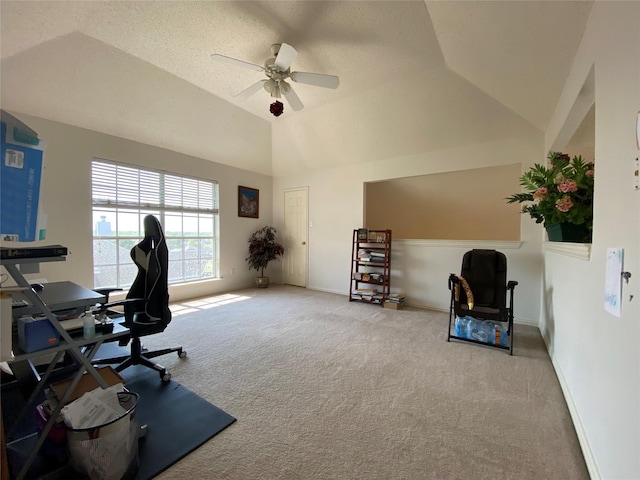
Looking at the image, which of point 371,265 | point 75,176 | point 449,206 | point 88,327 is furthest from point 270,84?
point 449,206

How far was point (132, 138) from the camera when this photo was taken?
12.6ft

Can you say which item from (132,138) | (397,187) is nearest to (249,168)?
(132,138)

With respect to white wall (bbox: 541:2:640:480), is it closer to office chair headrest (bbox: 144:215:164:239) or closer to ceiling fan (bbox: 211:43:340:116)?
ceiling fan (bbox: 211:43:340:116)

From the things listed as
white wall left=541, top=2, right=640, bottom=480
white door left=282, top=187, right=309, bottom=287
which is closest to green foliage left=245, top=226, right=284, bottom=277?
white door left=282, top=187, right=309, bottom=287

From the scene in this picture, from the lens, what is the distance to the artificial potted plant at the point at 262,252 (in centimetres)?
552

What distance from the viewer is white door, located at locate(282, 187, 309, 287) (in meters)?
5.64

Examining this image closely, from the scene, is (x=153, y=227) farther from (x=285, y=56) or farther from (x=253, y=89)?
(x=285, y=56)

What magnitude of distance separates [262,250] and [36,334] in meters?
4.32

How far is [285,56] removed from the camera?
2334 millimetres

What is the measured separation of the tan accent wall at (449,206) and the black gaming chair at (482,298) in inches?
86.9

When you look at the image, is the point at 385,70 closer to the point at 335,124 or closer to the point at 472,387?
the point at 335,124

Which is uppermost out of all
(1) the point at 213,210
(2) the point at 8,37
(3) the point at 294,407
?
(2) the point at 8,37

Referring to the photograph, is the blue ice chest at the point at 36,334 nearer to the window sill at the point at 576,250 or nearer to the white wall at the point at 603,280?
the white wall at the point at 603,280

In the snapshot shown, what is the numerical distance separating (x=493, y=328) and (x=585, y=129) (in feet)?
7.20
